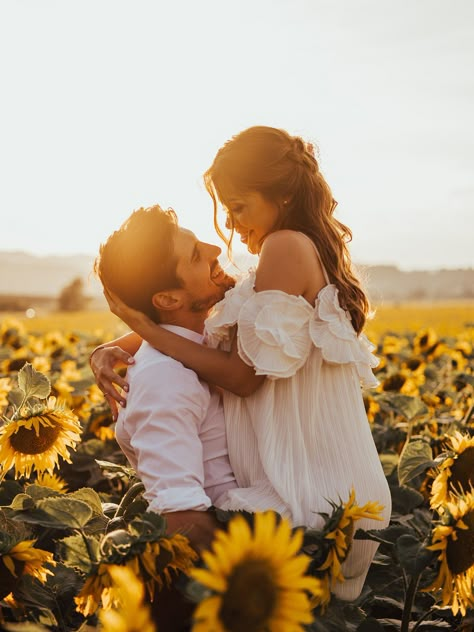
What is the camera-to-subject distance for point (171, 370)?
269 centimetres

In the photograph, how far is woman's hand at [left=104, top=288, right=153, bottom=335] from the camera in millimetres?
2900

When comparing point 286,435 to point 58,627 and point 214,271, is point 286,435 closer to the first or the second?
point 214,271

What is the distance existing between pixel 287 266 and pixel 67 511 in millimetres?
1051

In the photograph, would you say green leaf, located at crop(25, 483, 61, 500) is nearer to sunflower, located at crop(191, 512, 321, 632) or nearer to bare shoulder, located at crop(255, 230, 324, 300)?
bare shoulder, located at crop(255, 230, 324, 300)

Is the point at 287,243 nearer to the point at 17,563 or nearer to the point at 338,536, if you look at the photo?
the point at 338,536

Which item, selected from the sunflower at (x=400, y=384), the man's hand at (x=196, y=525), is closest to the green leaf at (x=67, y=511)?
the man's hand at (x=196, y=525)

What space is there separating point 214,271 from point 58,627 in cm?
126

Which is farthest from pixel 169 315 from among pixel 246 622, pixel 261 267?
pixel 246 622

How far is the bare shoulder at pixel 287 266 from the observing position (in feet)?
A: 9.09

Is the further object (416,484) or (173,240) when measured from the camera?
(416,484)

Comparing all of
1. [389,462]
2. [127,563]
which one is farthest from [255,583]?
[389,462]

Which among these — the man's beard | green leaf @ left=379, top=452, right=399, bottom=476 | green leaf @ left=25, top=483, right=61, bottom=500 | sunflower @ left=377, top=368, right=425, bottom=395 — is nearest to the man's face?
the man's beard

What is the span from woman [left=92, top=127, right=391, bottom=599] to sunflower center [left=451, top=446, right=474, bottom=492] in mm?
241

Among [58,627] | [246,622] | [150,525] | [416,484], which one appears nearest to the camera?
[246,622]
